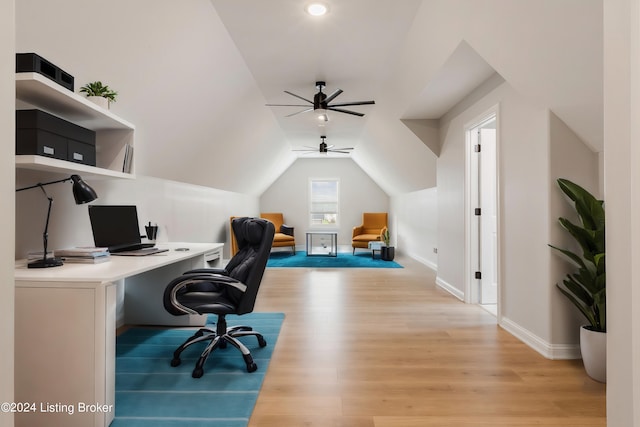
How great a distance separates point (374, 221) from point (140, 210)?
663cm

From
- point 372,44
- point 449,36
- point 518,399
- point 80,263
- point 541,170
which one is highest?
point 372,44

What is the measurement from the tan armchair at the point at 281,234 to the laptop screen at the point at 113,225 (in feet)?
16.1

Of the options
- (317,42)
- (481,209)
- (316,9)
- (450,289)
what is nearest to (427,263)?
(450,289)

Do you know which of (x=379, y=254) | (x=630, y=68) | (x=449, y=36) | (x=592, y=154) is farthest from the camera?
(x=379, y=254)

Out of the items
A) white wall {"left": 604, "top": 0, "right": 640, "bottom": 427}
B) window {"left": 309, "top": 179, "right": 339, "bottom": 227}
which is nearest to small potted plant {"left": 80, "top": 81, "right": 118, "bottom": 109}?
white wall {"left": 604, "top": 0, "right": 640, "bottom": 427}

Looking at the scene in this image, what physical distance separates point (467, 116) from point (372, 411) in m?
3.28

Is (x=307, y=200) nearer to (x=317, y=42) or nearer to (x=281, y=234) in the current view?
(x=281, y=234)

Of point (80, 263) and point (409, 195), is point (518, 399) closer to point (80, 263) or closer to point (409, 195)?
point (80, 263)

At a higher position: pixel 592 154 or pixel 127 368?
pixel 592 154

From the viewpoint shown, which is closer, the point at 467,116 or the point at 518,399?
the point at 518,399

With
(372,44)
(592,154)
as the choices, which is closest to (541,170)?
(592,154)

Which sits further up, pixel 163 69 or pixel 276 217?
pixel 163 69

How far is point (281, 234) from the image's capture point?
870 cm

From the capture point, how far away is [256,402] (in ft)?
6.52
